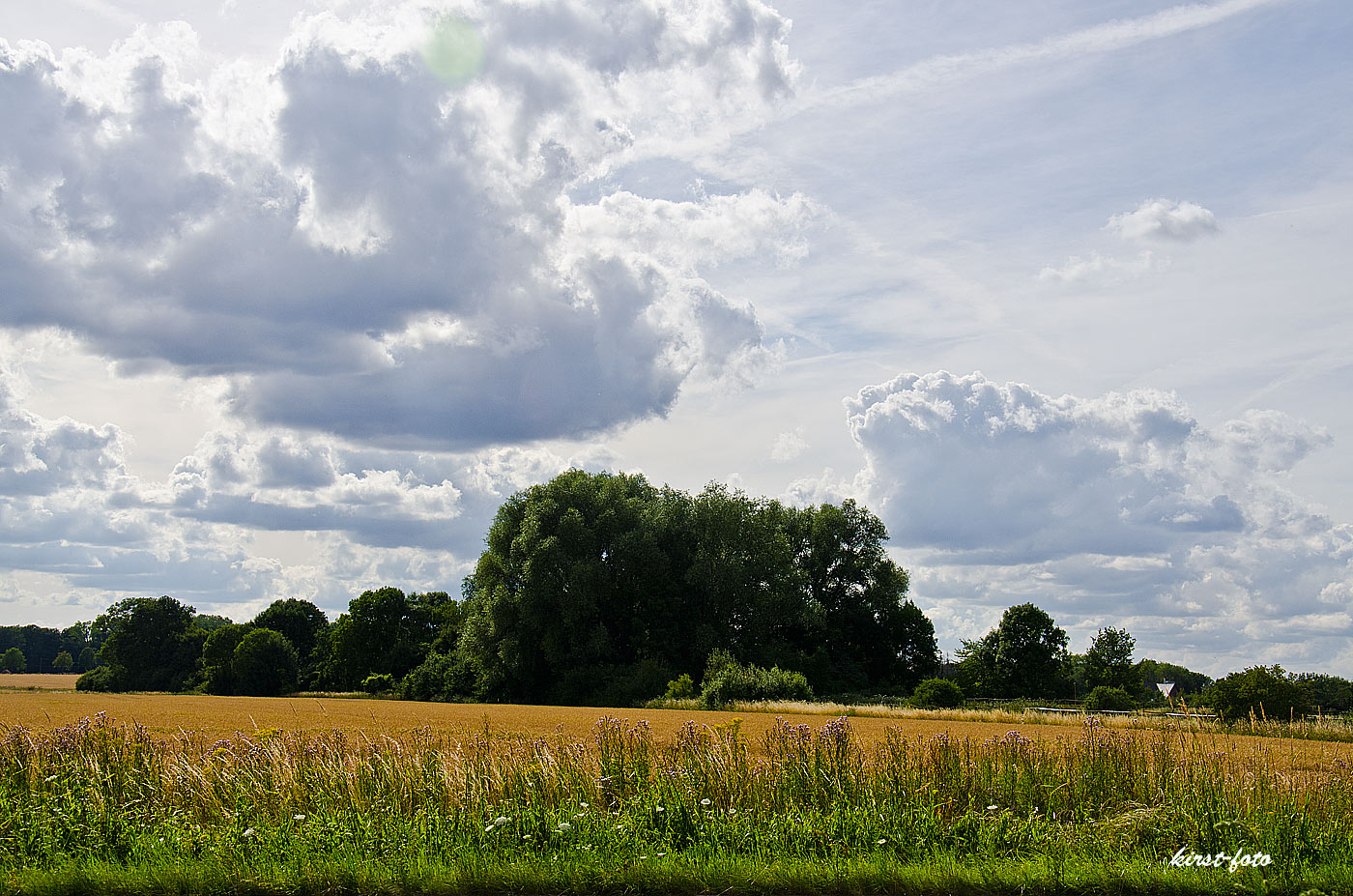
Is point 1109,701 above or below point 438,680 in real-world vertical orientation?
above

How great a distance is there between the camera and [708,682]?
5553 cm

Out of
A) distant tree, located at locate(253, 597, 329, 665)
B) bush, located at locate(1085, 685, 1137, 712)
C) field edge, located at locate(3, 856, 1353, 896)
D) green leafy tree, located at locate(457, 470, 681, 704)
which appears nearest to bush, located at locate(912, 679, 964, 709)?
bush, located at locate(1085, 685, 1137, 712)

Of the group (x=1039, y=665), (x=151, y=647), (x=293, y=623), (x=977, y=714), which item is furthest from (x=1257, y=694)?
(x=151, y=647)

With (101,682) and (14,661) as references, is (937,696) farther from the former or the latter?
(14,661)

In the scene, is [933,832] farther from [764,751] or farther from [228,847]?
[228,847]

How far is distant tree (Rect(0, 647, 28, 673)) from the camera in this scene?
551 ft

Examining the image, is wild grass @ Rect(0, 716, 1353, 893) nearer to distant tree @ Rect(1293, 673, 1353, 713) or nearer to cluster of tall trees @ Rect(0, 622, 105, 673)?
distant tree @ Rect(1293, 673, 1353, 713)

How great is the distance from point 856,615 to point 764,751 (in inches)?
2724

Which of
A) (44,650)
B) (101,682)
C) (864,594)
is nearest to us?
(864,594)

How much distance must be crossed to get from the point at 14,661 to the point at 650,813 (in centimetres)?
19939

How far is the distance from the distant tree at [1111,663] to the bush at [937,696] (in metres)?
25.8

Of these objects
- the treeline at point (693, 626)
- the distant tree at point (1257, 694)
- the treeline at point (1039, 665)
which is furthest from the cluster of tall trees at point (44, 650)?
the distant tree at point (1257, 694)

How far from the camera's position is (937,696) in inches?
2080

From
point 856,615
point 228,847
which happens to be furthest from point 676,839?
point 856,615
